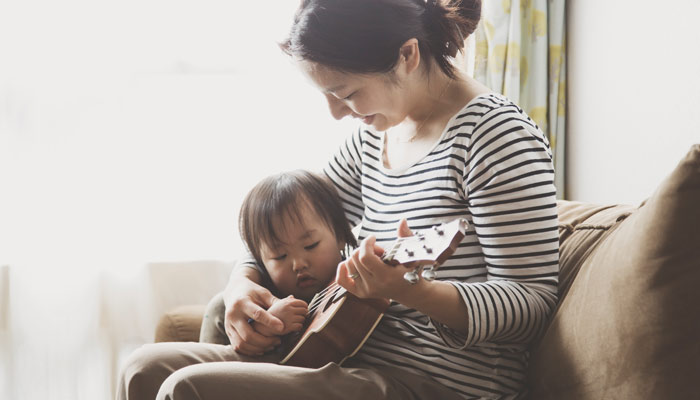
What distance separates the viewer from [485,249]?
111 cm

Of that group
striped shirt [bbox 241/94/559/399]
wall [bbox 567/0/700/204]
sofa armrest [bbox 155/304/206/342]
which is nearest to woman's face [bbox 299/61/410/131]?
striped shirt [bbox 241/94/559/399]

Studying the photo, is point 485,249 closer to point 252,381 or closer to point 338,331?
point 338,331

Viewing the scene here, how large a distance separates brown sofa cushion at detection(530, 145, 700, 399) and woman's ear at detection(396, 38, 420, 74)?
1.49 feet

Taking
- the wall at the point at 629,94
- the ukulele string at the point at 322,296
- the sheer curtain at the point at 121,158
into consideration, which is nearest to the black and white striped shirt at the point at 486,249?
the ukulele string at the point at 322,296

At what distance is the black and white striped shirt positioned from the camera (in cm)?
107

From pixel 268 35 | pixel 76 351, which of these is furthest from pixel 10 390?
pixel 268 35

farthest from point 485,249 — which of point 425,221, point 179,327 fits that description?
point 179,327

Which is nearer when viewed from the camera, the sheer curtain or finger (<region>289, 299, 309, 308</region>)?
finger (<region>289, 299, 309, 308</region>)

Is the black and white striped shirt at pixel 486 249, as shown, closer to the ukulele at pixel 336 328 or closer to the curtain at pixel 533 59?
the ukulele at pixel 336 328

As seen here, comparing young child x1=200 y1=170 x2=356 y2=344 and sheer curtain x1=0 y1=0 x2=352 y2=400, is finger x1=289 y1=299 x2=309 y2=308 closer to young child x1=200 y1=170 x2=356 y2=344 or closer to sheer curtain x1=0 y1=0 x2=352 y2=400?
young child x1=200 y1=170 x2=356 y2=344

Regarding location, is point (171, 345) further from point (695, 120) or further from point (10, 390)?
point (10, 390)

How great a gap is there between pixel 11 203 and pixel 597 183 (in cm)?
187

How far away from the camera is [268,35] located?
Result: 92.5 inches

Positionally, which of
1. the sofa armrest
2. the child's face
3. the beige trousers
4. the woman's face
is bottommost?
the sofa armrest
